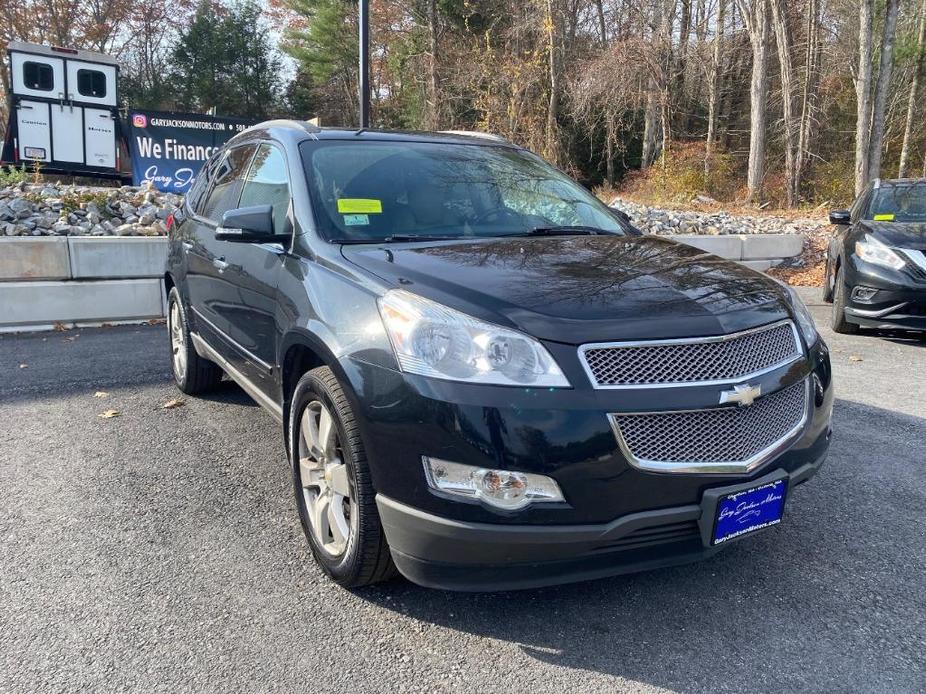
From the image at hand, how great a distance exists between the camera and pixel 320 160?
3.67 metres

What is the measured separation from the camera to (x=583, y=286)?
2688mm

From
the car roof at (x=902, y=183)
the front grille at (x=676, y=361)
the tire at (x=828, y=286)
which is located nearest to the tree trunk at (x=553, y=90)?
the tire at (x=828, y=286)

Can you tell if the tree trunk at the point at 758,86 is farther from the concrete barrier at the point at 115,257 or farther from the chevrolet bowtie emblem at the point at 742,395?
the chevrolet bowtie emblem at the point at 742,395

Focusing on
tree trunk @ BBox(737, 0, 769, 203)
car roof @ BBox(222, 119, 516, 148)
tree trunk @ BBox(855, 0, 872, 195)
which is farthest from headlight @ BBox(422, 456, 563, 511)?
tree trunk @ BBox(737, 0, 769, 203)

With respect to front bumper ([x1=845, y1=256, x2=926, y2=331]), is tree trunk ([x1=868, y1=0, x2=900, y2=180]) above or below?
above

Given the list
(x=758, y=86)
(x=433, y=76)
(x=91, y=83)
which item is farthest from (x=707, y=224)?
(x=433, y=76)

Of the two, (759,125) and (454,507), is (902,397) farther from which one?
(759,125)

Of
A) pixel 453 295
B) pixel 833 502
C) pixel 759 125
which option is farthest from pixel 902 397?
pixel 759 125

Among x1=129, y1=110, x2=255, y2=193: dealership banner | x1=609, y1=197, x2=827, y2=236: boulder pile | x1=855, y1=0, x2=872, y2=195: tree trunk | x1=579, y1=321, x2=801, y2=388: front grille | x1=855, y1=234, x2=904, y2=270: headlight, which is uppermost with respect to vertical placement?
x1=855, y1=0, x2=872, y2=195: tree trunk

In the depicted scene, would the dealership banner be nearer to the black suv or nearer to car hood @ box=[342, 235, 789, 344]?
the black suv

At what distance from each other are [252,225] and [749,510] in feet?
7.61

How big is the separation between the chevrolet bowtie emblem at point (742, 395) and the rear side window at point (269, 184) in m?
2.03

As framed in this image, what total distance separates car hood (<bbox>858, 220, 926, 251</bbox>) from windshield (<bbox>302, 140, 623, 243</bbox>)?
4104 millimetres

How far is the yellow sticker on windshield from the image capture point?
3.41m
